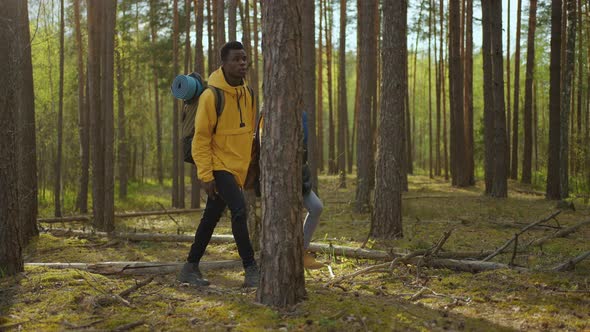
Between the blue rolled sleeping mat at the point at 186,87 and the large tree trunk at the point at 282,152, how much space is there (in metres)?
1.10

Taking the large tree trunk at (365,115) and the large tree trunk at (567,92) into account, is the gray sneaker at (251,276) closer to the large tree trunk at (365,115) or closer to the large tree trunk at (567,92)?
the large tree trunk at (365,115)

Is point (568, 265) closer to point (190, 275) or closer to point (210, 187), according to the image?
point (210, 187)

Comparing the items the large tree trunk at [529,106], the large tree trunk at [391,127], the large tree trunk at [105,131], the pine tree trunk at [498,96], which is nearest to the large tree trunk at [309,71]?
the large tree trunk at [391,127]

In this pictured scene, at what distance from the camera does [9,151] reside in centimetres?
538

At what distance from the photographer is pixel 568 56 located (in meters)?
13.2

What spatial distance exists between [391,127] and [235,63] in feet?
12.3

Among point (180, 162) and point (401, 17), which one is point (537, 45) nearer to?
point (180, 162)

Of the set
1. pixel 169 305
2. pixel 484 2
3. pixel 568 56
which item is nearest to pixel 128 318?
pixel 169 305

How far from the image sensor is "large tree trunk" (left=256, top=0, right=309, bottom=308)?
3.91m

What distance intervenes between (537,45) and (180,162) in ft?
75.1

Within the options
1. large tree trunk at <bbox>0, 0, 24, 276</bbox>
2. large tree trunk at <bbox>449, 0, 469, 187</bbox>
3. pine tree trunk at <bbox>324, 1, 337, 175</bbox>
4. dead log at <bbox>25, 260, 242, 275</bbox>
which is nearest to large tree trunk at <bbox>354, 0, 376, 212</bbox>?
large tree trunk at <bbox>449, 0, 469, 187</bbox>

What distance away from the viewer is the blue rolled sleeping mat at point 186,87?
15.7ft

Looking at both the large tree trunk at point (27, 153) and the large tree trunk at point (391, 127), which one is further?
the large tree trunk at point (27, 153)

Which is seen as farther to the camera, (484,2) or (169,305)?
(484,2)
